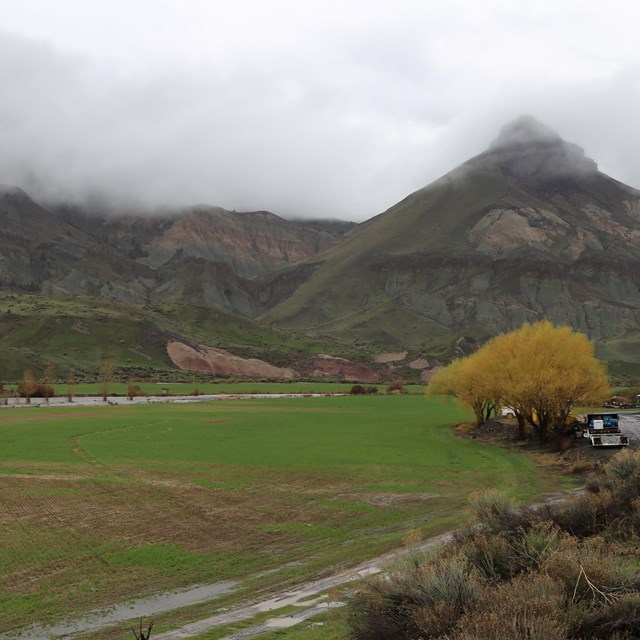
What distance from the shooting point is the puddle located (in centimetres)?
1268

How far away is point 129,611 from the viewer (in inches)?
550

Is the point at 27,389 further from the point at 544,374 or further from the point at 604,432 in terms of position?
the point at 604,432

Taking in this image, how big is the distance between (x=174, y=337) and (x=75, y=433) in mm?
122435

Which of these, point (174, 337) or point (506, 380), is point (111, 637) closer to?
point (506, 380)

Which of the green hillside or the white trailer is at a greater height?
the green hillside

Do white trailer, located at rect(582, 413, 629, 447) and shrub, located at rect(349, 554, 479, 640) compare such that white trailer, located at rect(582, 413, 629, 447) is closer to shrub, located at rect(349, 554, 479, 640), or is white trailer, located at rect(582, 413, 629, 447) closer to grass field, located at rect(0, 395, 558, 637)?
grass field, located at rect(0, 395, 558, 637)

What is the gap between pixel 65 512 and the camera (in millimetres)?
23016

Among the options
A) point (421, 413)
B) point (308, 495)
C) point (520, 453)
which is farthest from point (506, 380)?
point (421, 413)

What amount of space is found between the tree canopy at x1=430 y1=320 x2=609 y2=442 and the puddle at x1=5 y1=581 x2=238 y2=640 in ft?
110

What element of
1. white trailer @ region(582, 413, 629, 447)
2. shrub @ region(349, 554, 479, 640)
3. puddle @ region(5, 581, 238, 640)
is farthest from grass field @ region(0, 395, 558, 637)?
white trailer @ region(582, 413, 629, 447)

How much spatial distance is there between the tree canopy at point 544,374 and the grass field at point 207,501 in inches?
195

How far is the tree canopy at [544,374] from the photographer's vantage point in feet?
145

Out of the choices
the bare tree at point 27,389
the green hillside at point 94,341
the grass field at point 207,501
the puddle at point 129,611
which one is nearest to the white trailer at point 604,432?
the grass field at point 207,501

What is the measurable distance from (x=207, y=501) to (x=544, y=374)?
27.3 metres
